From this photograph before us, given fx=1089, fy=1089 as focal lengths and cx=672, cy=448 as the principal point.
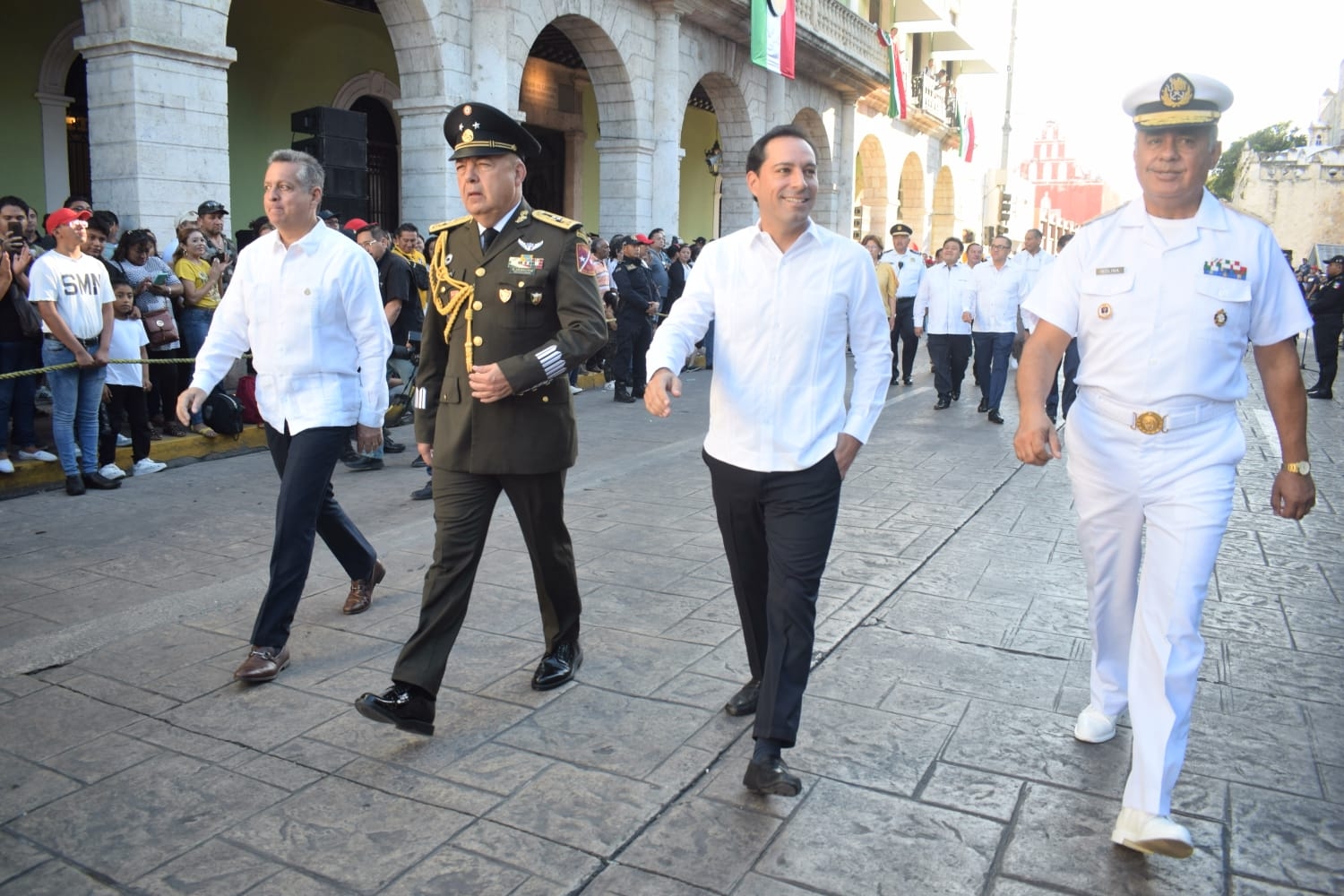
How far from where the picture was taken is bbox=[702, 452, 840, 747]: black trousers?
3146 millimetres

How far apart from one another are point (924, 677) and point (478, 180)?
2.41m

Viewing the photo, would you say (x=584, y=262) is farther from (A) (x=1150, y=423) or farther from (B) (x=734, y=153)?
(B) (x=734, y=153)

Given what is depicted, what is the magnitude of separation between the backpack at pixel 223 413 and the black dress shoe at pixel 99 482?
88 cm

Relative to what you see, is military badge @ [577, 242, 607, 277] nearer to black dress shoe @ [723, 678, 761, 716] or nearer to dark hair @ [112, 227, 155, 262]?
black dress shoe @ [723, 678, 761, 716]

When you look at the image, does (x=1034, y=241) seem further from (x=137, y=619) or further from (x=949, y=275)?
(x=137, y=619)

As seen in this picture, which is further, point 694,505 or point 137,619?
point 694,505

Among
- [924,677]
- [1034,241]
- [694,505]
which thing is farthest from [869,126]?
[924,677]

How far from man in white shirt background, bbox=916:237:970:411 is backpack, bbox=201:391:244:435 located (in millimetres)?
7185

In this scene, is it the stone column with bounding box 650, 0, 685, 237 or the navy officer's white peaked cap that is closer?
the navy officer's white peaked cap

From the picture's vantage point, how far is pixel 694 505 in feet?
23.1

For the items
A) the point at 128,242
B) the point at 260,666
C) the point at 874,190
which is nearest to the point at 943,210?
the point at 874,190

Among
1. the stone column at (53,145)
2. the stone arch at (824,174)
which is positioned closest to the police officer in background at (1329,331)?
the stone arch at (824,174)

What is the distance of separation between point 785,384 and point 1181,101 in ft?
4.36

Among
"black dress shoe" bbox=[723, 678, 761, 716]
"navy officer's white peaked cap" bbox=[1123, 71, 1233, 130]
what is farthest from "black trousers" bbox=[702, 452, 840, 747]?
"navy officer's white peaked cap" bbox=[1123, 71, 1233, 130]
